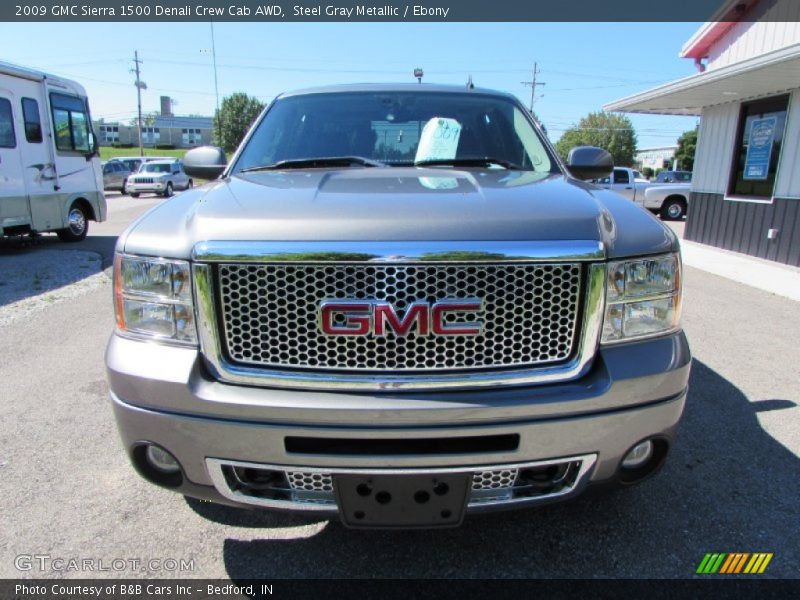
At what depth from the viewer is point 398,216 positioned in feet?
5.75

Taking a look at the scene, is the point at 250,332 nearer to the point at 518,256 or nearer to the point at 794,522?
the point at 518,256

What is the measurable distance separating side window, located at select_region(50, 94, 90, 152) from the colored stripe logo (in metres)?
11.8

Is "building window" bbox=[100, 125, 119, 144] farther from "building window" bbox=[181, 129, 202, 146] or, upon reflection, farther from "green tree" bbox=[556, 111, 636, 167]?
"green tree" bbox=[556, 111, 636, 167]

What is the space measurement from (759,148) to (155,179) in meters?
24.7

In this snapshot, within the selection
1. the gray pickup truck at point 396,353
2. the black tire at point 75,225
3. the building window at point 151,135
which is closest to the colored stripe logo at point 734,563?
the gray pickup truck at point 396,353

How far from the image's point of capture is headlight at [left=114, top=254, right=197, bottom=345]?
1.80m

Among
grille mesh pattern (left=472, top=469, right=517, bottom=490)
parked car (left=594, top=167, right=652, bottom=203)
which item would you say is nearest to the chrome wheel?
grille mesh pattern (left=472, top=469, right=517, bottom=490)

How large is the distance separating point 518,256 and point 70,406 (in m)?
3.20

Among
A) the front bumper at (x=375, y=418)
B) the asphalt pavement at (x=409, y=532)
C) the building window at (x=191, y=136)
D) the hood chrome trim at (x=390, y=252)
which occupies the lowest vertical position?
the asphalt pavement at (x=409, y=532)

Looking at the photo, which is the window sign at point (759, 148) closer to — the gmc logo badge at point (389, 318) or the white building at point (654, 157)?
the gmc logo badge at point (389, 318)

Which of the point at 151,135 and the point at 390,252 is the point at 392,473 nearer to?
the point at 390,252

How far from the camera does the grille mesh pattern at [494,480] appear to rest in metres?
1.80

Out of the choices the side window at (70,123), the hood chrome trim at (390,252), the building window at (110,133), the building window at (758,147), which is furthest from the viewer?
the building window at (110,133)

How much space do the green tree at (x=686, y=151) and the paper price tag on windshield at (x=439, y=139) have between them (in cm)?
7126
